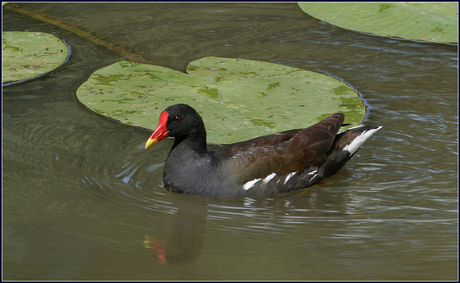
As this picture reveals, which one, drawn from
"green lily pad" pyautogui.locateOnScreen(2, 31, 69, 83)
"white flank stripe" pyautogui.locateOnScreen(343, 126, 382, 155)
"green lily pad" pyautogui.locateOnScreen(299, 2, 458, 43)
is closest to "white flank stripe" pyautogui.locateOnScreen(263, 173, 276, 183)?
"white flank stripe" pyautogui.locateOnScreen(343, 126, 382, 155)

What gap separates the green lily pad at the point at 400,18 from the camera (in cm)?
639

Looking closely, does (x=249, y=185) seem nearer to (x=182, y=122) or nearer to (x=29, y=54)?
(x=182, y=122)

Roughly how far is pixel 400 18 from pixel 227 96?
2.81 metres

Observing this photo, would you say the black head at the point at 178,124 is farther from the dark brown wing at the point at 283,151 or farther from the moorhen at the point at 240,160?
the dark brown wing at the point at 283,151

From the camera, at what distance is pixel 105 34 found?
6.96 m

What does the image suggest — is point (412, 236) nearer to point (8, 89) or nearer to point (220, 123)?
point (220, 123)

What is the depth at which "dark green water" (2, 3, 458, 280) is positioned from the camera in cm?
316

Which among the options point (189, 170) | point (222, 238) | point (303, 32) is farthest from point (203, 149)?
point (303, 32)

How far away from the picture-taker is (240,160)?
4.02 metres

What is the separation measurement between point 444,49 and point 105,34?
146 inches

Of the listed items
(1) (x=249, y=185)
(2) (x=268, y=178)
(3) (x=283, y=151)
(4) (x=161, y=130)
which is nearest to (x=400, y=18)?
(3) (x=283, y=151)

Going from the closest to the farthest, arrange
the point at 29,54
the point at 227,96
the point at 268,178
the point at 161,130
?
the point at 161,130 → the point at 268,178 → the point at 227,96 → the point at 29,54

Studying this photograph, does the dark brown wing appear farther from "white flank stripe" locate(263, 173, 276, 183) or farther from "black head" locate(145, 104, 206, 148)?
"black head" locate(145, 104, 206, 148)

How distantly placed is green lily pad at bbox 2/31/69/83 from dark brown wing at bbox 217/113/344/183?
2188 mm
